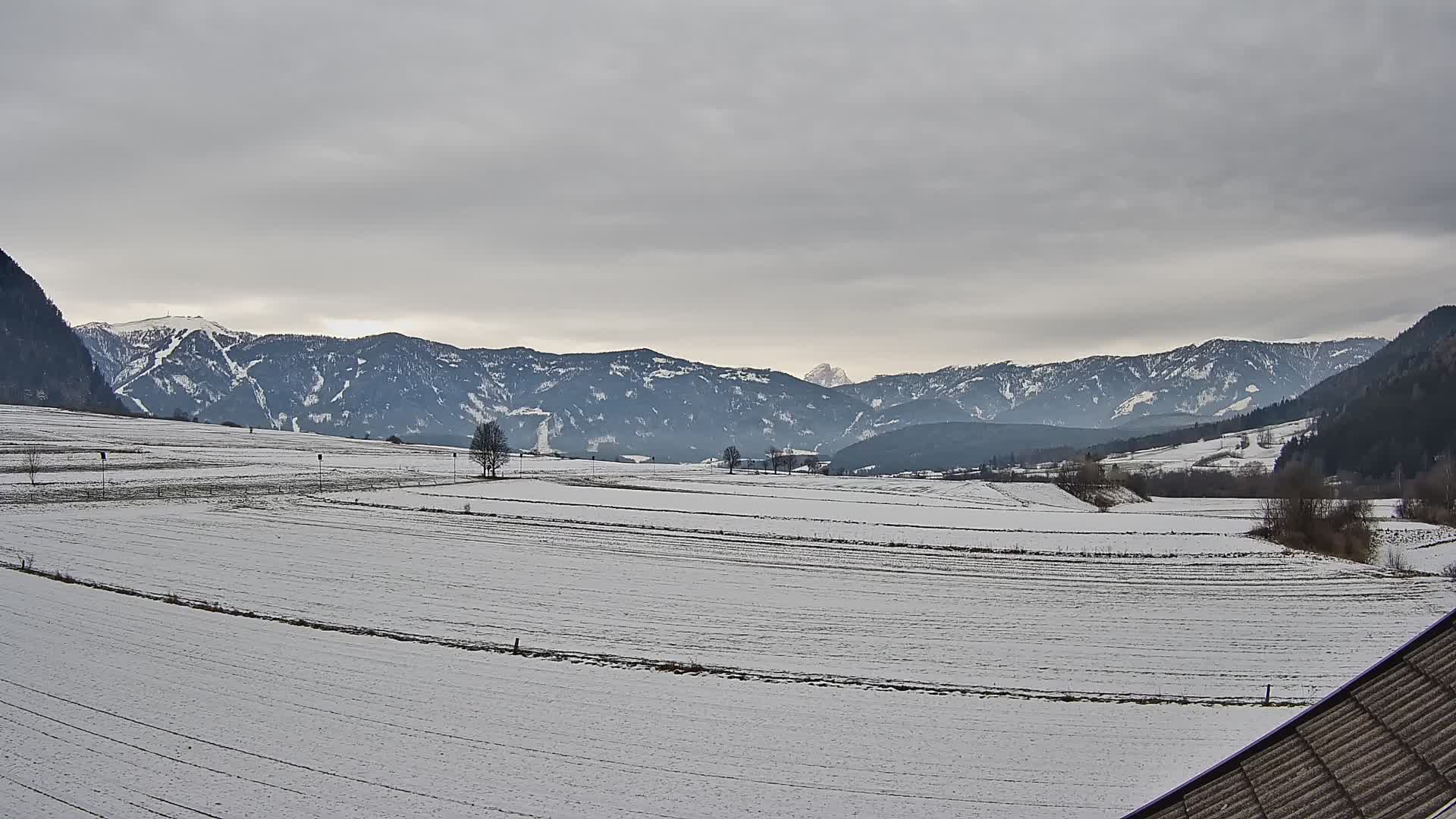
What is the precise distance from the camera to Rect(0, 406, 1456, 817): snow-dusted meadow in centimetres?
1794

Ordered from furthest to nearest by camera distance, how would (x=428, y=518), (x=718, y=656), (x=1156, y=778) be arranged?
(x=428, y=518)
(x=718, y=656)
(x=1156, y=778)

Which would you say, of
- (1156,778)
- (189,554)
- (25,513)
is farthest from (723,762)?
(25,513)

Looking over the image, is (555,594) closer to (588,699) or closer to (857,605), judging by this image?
(857,605)

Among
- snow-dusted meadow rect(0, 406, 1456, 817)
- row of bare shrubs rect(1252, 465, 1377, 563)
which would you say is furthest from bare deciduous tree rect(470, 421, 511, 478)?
row of bare shrubs rect(1252, 465, 1377, 563)

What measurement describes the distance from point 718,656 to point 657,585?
13.9 m

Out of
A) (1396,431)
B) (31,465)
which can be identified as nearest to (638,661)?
(31,465)

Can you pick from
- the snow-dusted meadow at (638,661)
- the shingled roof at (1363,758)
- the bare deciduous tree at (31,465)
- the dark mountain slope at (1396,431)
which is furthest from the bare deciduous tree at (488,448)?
the dark mountain slope at (1396,431)

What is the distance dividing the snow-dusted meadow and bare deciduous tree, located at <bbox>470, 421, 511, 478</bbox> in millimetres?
47591

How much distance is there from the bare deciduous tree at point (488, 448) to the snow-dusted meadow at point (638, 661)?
156 feet

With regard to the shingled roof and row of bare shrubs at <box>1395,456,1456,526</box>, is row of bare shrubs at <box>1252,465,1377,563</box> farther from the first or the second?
the shingled roof

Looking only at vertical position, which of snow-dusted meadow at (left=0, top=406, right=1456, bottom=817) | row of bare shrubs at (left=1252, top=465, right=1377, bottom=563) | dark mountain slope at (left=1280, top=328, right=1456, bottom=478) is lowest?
snow-dusted meadow at (left=0, top=406, right=1456, bottom=817)

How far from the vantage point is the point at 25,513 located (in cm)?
5938

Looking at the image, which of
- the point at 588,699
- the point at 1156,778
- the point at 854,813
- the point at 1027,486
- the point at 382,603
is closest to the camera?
the point at 854,813

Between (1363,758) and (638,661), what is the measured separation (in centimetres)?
2234
